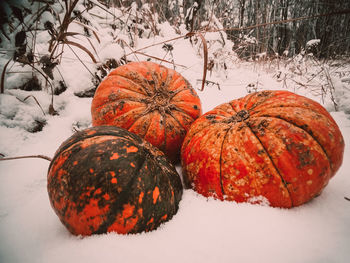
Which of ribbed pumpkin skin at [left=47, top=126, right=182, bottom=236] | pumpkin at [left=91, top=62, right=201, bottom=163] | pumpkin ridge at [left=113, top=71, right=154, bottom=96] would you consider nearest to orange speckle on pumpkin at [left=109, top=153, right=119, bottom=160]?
ribbed pumpkin skin at [left=47, top=126, right=182, bottom=236]

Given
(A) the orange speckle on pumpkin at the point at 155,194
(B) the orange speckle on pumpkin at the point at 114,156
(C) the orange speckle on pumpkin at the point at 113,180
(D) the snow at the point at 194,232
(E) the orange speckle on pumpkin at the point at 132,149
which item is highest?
(B) the orange speckle on pumpkin at the point at 114,156

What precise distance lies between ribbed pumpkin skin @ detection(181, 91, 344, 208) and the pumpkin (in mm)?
342

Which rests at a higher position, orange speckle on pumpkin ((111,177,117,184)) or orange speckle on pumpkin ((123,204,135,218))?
orange speckle on pumpkin ((111,177,117,184))

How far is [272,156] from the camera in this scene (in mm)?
1206

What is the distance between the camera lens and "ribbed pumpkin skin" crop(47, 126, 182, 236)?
1.02m

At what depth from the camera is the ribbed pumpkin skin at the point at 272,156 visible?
1179mm

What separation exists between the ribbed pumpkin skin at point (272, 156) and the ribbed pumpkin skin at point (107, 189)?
32cm

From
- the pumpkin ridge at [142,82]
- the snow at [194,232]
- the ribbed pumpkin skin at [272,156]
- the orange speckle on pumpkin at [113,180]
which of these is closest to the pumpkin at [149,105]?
the pumpkin ridge at [142,82]

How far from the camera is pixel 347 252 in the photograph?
95 centimetres

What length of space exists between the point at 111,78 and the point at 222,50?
3.13 m

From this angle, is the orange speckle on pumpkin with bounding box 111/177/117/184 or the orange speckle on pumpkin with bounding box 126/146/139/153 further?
the orange speckle on pumpkin with bounding box 126/146/139/153

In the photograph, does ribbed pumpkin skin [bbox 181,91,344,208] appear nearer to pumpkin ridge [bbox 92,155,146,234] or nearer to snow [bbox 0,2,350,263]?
snow [bbox 0,2,350,263]

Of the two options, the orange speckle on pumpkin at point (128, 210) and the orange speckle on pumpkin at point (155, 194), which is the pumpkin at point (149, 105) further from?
the orange speckle on pumpkin at point (128, 210)

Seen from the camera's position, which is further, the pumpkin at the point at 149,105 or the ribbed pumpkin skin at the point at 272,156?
the pumpkin at the point at 149,105
